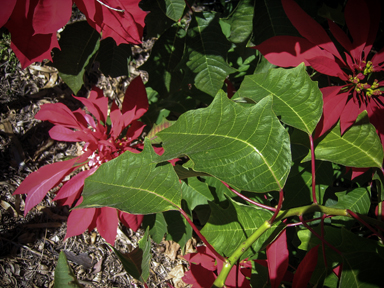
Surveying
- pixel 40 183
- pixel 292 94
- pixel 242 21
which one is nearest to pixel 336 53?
pixel 292 94

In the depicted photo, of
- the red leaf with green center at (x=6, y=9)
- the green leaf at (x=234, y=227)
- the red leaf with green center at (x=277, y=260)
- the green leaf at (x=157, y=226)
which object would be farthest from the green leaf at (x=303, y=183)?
the red leaf with green center at (x=6, y=9)

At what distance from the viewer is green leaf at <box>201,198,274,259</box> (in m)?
0.61

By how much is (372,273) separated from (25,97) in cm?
172

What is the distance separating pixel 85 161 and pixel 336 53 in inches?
32.5

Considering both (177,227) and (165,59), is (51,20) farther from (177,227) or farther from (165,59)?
(177,227)

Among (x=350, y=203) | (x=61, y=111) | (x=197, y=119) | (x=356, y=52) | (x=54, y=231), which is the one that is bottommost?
(x=54, y=231)

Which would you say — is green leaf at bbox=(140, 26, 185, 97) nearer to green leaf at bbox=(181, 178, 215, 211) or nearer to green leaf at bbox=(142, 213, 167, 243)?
green leaf at bbox=(181, 178, 215, 211)

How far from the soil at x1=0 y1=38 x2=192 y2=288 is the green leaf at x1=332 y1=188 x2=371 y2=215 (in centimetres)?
99

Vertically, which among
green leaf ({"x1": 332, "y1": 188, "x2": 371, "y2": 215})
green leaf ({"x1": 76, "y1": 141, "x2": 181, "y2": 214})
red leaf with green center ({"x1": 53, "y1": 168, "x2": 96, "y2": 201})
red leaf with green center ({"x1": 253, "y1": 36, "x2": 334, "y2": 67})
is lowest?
green leaf ({"x1": 332, "y1": 188, "x2": 371, "y2": 215})

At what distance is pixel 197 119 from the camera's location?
56 centimetres

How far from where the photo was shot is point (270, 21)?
80 centimetres

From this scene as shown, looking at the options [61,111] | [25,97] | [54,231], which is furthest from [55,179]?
[25,97]

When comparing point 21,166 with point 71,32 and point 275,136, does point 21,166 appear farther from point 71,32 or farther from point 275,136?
point 275,136

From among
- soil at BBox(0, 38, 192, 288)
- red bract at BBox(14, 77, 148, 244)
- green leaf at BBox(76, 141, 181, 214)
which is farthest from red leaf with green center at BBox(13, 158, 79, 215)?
soil at BBox(0, 38, 192, 288)
